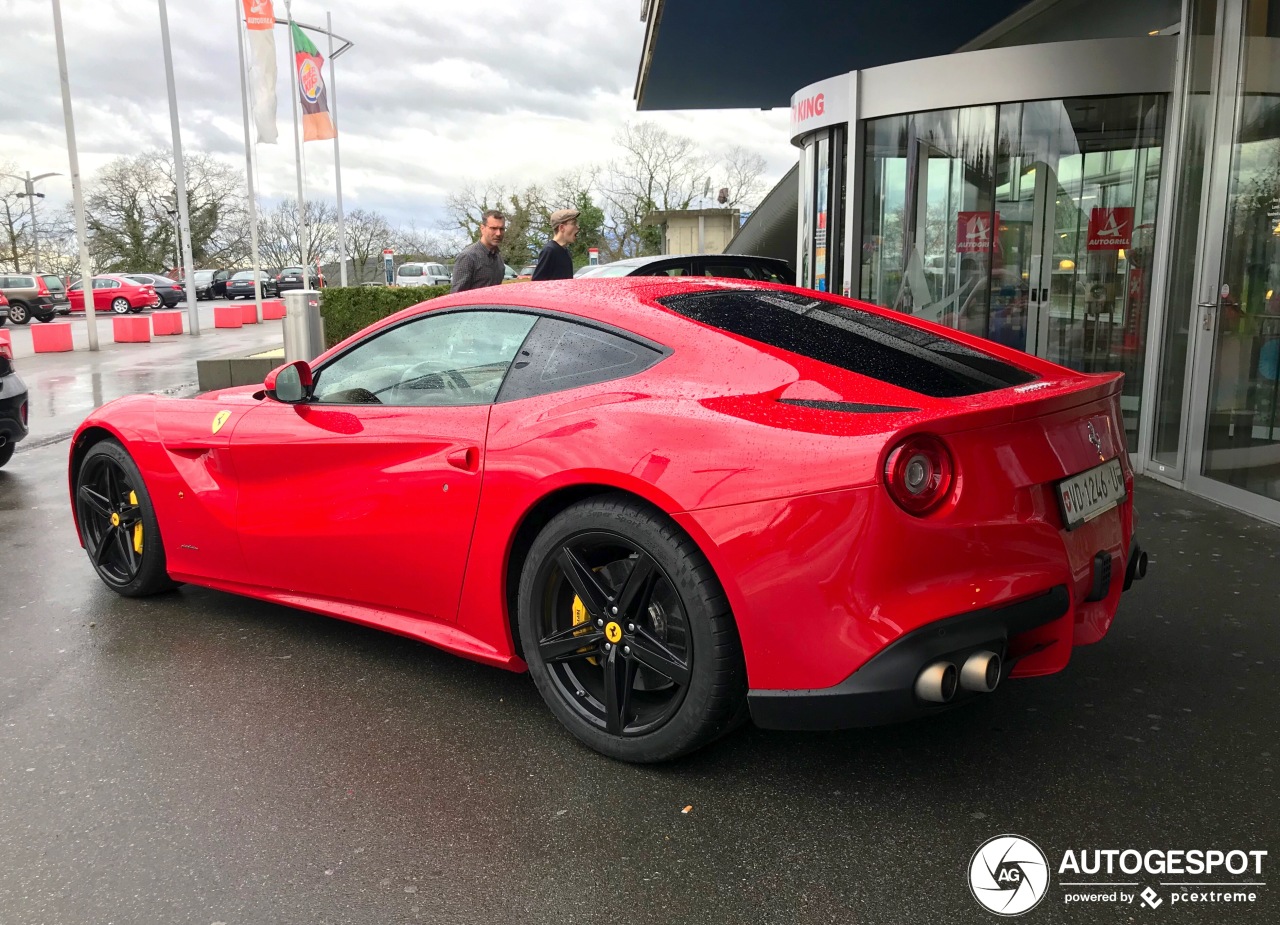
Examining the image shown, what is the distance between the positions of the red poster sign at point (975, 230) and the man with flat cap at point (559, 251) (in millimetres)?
3417

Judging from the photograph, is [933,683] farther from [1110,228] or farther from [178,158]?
[178,158]

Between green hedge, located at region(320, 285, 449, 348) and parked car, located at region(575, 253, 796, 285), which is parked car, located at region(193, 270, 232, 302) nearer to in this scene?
green hedge, located at region(320, 285, 449, 348)

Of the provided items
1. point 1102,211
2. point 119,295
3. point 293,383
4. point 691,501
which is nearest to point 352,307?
point 1102,211

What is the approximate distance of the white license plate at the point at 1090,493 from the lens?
2.73m

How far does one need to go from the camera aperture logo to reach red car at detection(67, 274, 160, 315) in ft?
140

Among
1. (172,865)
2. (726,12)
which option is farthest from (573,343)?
(726,12)

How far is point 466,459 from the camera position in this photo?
3.22m

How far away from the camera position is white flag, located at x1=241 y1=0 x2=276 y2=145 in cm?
2578

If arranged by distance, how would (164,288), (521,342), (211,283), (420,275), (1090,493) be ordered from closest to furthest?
(1090,493) < (521,342) < (164,288) < (420,275) < (211,283)

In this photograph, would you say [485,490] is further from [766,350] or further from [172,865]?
[172,865]

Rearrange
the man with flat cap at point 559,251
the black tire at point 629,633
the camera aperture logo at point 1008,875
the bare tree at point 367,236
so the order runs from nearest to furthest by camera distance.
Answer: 1. the camera aperture logo at point 1008,875
2. the black tire at point 629,633
3. the man with flat cap at point 559,251
4. the bare tree at point 367,236

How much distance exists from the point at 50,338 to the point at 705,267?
52.8ft

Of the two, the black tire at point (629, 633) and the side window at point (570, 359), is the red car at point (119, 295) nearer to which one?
the side window at point (570, 359)

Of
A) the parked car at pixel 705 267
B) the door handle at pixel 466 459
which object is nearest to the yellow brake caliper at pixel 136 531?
the door handle at pixel 466 459
